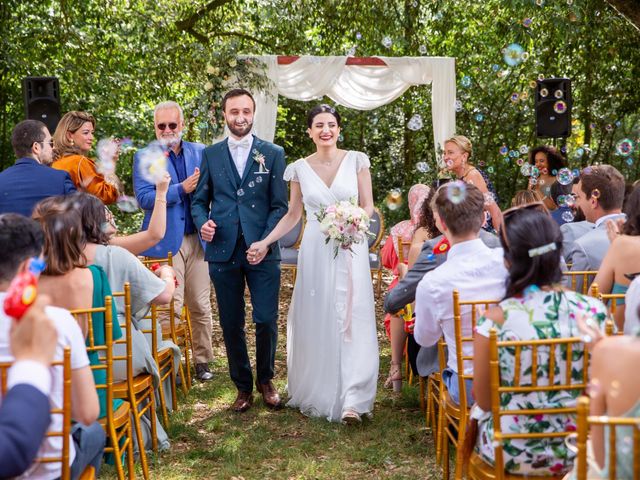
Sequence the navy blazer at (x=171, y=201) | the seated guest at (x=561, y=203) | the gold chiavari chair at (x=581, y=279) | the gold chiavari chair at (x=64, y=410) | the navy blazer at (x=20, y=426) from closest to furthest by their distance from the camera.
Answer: the navy blazer at (x=20, y=426), the gold chiavari chair at (x=64, y=410), the gold chiavari chair at (x=581, y=279), the navy blazer at (x=171, y=201), the seated guest at (x=561, y=203)

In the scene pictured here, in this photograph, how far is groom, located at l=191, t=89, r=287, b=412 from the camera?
4.81m

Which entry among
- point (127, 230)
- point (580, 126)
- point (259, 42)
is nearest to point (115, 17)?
point (259, 42)

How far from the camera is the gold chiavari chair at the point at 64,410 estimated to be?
7.43 ft

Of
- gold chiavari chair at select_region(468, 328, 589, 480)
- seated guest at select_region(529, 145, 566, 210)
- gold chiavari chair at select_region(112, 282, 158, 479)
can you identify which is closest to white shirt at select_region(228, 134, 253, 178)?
gold chiavari chair at select_region(112, 282, 158, 479)

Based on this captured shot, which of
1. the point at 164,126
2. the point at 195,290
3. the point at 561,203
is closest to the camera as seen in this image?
the point at 164,126

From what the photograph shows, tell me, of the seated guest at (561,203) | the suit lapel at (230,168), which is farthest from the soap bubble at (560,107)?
the suit lapel at (230,168)

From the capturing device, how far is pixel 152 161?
5074mm

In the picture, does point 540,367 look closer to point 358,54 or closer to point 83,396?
point 83,396

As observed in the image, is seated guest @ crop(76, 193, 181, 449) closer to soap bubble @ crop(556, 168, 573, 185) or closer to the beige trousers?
the beige trousers

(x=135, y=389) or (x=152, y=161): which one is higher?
(x=152, y=161)

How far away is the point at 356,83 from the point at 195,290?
6369 millimetres

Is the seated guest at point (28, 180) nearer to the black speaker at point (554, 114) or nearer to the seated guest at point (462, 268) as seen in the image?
the seated guest at point (462, 268)

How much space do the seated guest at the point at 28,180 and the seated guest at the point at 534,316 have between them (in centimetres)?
306

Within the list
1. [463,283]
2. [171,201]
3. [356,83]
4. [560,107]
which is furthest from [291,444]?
[356,83]
